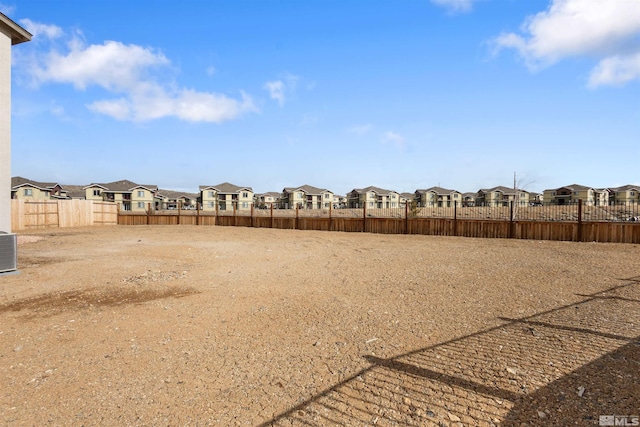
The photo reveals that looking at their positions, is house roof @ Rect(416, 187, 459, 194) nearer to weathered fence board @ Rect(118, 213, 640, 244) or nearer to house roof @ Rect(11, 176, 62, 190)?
weathered fence board @ Rect(118, 213, 640, 244)

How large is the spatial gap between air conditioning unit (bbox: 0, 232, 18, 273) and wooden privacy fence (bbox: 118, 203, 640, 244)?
55.6 feet

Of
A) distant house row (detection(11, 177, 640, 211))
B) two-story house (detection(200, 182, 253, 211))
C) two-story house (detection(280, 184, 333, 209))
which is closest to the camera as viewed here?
distant house row (detection(11, 177, 640, 211))

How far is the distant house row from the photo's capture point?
57647 mm

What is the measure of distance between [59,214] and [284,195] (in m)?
52.6

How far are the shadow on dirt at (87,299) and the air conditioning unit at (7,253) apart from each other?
310cm

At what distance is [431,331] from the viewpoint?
493 cm

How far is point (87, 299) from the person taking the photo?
6473mm

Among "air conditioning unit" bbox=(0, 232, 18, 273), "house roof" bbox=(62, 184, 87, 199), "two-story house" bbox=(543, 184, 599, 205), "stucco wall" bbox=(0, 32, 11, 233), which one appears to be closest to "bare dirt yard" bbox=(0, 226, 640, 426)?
"air conditioning unit" bbox=(0, 232, 18, 273)

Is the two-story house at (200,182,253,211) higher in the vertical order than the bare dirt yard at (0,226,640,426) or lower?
higher

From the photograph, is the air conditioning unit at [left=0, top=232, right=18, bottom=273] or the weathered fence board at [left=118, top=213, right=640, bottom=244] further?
the weathered fence board at [left=118, top=213, right=640, bottom=244]

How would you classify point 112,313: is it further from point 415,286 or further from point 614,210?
point 614,210

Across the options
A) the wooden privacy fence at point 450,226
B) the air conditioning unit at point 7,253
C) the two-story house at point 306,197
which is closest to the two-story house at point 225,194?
the two-story house at point 306,197

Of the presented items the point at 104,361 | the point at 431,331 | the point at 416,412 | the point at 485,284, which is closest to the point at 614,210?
the point at 485,284

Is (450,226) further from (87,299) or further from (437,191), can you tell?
(437,191)
